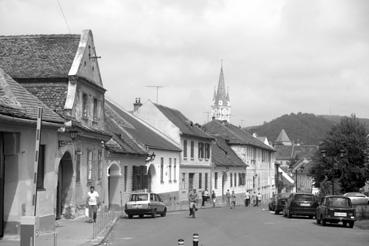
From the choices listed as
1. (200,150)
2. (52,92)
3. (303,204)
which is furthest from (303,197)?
(200,150)

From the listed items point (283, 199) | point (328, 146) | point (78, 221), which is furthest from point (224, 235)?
point (328, 146)

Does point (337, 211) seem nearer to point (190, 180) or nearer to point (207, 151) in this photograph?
point (190, 180)

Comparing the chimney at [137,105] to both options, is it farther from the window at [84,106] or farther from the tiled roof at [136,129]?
the window at [84,106]

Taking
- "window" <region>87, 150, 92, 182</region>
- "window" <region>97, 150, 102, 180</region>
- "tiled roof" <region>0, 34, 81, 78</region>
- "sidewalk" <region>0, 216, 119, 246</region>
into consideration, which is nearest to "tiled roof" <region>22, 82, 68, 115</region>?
"tiled roof" <region>0, 34, 81, 78</region>

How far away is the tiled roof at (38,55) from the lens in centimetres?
2884

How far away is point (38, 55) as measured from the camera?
98.2ft

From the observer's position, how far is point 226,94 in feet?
595

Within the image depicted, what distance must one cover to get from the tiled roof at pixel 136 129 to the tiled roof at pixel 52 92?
17889 millimetres

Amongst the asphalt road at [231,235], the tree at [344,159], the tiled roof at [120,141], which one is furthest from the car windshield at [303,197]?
the tree at [344,159]

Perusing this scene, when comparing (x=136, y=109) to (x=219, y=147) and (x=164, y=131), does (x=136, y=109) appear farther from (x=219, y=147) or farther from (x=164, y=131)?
(x=219, y=147)

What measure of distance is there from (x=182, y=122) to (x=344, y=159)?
57.1 feet

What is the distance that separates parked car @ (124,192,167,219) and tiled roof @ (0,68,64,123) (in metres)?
13.3

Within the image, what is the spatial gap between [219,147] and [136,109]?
58.2ft

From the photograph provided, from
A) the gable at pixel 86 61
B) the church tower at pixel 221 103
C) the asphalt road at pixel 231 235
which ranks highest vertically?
the church tower at pixel 221 103
